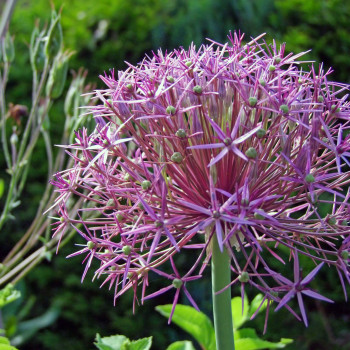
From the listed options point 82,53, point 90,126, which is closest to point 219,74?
point 90,126

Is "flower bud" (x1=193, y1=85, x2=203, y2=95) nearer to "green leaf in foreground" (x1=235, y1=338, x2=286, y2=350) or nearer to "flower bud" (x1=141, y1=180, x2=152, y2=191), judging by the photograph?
"flower bud" (x1=141, y1=180, x2=152, y2=191)

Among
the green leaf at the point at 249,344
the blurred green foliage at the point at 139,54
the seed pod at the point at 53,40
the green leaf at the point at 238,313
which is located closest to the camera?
the green leaf at the point at 249,344

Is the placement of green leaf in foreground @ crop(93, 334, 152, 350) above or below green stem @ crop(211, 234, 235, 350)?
below

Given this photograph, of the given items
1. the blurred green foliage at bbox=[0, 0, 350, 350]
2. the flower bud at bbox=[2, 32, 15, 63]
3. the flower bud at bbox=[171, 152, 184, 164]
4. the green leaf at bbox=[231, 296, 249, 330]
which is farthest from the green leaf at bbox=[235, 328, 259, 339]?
the blurred green foliage at bbox=[0, 0, 350, 350]

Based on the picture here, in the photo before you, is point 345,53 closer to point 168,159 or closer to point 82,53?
point 82,53

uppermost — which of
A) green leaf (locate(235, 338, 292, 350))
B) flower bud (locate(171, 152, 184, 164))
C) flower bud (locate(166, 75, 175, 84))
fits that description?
flower bud (locate(166, 75, 175, 84))

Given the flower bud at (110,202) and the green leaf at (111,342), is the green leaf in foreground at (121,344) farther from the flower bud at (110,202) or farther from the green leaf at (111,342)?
the flower bud at (110,202)

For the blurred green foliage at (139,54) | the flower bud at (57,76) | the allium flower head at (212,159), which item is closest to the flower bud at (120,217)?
the allium flower head at (212,159)
